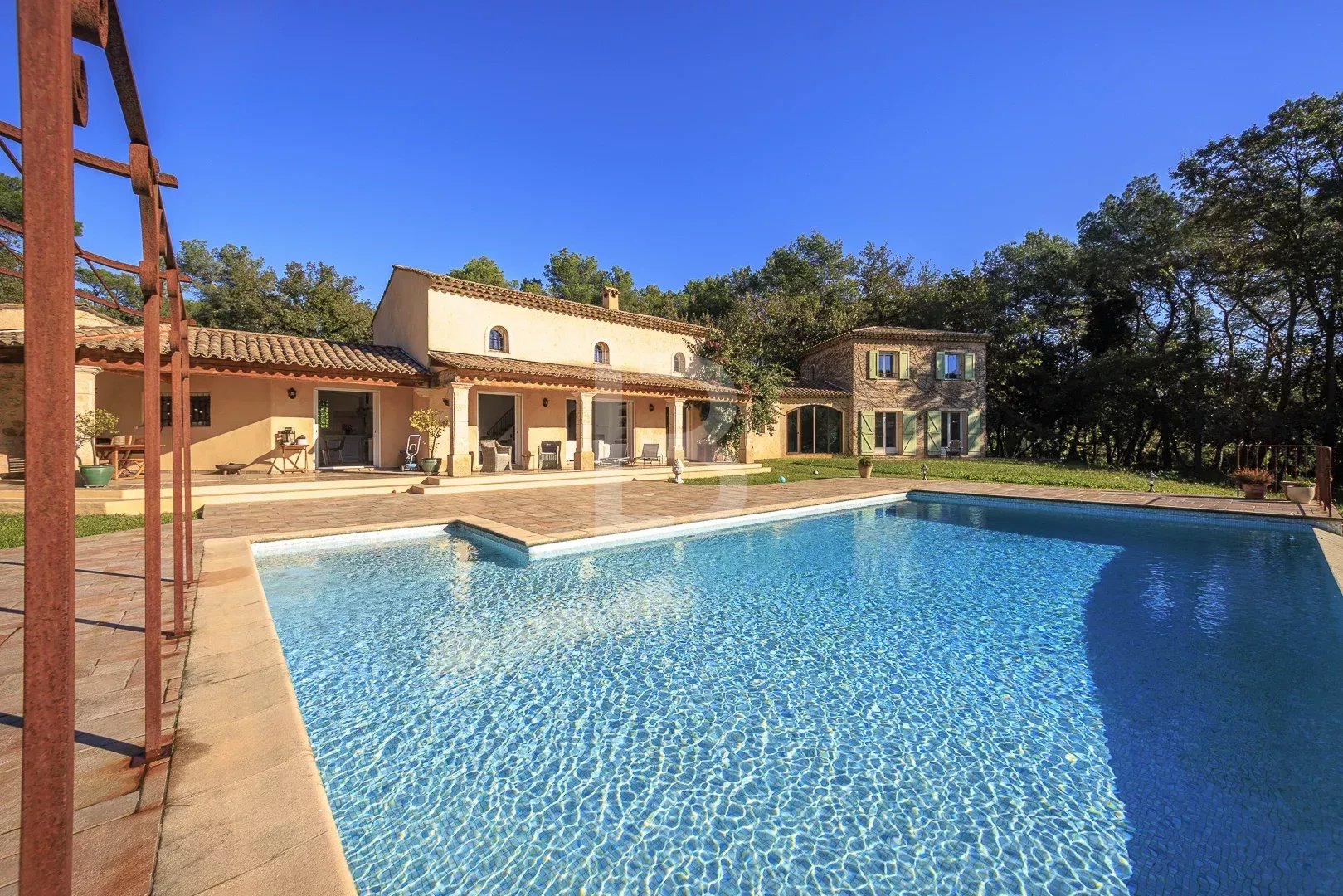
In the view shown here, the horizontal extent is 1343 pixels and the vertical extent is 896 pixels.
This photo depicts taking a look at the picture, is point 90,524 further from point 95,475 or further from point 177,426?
point 177,426

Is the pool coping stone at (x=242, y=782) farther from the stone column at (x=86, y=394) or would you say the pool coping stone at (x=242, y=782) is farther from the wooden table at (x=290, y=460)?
the wooden table at (x=290, y=460)

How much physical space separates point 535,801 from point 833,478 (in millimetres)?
15054

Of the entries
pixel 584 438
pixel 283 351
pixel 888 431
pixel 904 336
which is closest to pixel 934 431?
pixel 888 431

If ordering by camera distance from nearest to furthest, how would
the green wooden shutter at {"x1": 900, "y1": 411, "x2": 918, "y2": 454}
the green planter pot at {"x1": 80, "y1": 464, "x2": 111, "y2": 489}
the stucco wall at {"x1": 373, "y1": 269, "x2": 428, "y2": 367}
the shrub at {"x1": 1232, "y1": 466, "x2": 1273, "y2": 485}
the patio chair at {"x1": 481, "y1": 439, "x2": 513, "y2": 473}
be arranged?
1. the green planter pot at {"x1": 80, "y1": 464, "x2": 111, "y2": 489}
2. the shrub at {"x1": 1232, "y1": 466, "x2": 1273, "y2": 485}
3. the patio chair at {"x1": 481, "y1": 439, "x2": 513, "y2": 473}
4. the stucco wall at {"x1": 373, "y1": 269, "x2": 428, "y2": 367}
5. the green wooden shutter at {"x1": 900, "y1": 411, "x2": 918, "y2": 454}

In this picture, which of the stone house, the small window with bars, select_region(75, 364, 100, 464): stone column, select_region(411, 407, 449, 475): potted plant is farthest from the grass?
the stone house

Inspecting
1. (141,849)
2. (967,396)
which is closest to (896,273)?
(967,396)

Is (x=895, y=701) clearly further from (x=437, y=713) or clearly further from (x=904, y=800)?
(x=437, y=713)

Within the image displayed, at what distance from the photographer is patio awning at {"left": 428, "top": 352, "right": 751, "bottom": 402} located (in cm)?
1365

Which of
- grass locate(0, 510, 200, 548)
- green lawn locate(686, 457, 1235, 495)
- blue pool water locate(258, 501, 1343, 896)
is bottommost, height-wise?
blue pool water locate(258, 501, 1343, 896)

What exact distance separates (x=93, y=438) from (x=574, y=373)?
10.1 meters

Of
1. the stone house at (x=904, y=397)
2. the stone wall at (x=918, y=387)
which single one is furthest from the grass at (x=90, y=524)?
the stone wall at (x=918, y=387)

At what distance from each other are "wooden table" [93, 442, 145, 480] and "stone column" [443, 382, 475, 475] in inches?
233

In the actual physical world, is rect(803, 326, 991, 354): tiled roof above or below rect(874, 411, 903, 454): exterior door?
above

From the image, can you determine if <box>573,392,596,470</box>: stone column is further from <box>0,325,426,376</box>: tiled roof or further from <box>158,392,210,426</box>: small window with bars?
<box>158,392,210,426</box>: small window with bars
